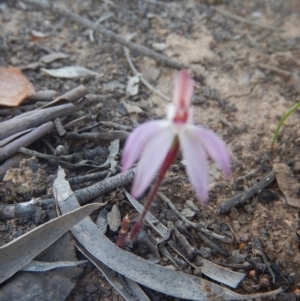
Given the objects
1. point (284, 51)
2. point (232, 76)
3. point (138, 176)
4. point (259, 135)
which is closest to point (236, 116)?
point (259, 135)

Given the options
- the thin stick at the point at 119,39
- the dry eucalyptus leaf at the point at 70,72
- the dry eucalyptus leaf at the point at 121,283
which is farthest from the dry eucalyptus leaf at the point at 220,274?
the thin stick at the point at 119,39

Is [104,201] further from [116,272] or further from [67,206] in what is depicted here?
[116,272]

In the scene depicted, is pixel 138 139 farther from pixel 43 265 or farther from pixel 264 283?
pixel 264 283

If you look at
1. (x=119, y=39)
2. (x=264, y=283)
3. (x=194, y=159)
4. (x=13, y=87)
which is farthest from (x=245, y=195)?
(x=119, y=39)

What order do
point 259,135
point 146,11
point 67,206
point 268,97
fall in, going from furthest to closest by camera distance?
point 146,11, point 268,97, point 259,135, point 67,206

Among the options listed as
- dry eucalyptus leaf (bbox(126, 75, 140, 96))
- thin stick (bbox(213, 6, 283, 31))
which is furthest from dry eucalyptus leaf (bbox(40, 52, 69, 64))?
thin stick (bbox(213, 6, 283, 31))

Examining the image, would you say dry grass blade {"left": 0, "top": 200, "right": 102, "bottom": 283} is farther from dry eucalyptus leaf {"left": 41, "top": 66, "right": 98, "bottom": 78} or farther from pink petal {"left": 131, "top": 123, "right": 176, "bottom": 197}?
dry eucalyptus leaf {"left": 41, "top": 66, "right": 98, "bottom": 78}
